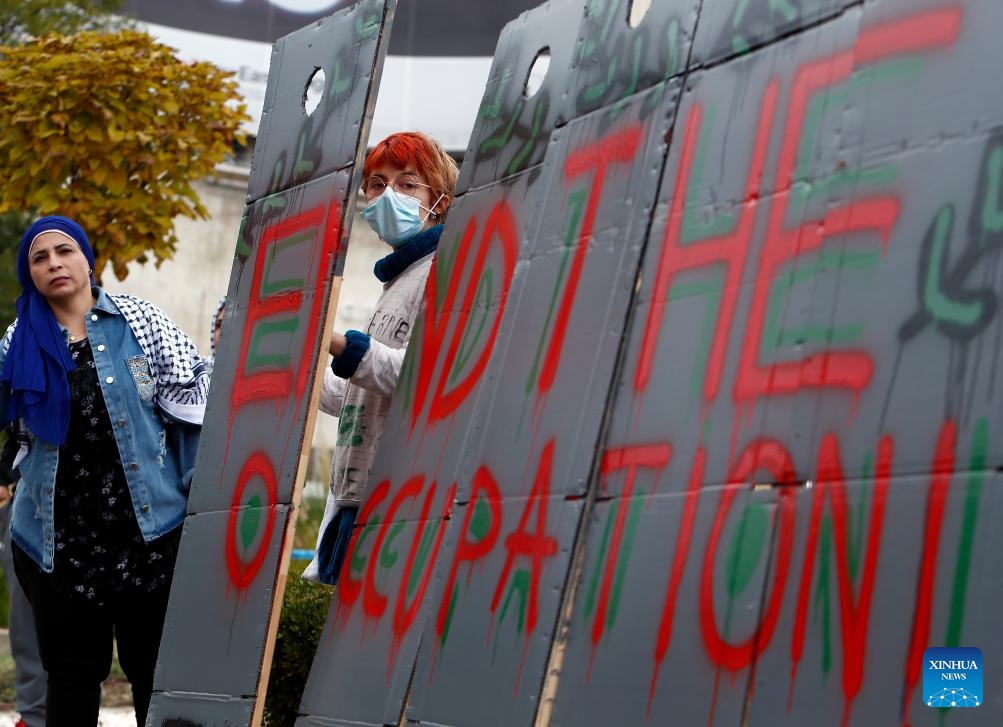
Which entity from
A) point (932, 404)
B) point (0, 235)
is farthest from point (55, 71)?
point (932, 404)

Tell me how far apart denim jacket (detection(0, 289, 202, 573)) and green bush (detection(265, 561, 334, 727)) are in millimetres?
901

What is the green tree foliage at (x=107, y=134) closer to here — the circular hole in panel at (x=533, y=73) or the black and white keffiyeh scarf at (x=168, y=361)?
the black and white keffiyeh scarf at (x=168, y=361)

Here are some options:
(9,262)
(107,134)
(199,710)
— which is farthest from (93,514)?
(9,262)

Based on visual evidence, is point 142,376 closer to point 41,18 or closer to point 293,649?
point 293,649

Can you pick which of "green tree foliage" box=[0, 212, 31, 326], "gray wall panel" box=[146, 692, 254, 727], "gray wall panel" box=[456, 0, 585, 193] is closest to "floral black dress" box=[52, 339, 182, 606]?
"gray wall panel" box=[146, 692, 254, 727]

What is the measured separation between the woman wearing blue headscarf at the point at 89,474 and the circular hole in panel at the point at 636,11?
1791 mm

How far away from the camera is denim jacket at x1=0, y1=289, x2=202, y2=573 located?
470cm

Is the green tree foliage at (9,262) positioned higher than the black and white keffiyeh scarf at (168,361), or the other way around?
the green tree foliage at (9,262)

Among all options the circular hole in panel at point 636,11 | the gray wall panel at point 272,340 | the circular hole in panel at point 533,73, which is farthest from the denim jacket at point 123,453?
the circular hole in panel at point 636,11

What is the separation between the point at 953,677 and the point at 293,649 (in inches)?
129

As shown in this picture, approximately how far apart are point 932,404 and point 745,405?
19.3 inches

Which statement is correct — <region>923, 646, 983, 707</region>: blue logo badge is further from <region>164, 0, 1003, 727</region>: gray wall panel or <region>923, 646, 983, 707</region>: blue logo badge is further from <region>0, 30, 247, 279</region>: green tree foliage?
<region>0, 30, 247, 279</region>: green tree foliage

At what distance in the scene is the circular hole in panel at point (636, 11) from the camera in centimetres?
405

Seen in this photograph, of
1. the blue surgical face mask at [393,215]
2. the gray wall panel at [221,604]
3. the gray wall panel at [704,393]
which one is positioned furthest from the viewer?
the blue surgical face mask at [393,215]
